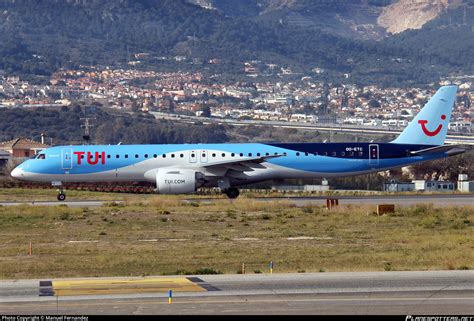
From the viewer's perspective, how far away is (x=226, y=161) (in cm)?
6175

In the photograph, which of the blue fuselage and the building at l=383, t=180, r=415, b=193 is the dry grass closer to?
the blue fuselage

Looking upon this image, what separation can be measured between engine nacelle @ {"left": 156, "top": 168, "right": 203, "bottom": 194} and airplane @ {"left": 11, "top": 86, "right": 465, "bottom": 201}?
169mm

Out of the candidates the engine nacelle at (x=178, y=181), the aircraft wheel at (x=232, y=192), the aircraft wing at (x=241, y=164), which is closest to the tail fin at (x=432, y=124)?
the aircraft wing at (x=241, y=164)

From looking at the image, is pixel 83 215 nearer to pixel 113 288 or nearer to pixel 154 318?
pixel 113 288

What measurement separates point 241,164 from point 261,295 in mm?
34478

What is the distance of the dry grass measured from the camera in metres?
34.3

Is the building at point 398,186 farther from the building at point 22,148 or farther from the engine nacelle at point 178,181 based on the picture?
the building at point 22,148

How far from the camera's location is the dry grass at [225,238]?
113 ft

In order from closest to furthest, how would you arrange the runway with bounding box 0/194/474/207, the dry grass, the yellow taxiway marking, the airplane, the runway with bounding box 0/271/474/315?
the runway with bounding box 0/271/474/315, the yellow taxiway marking, the dry grass, the runway with bounding box 0/194/474/207, the airplane

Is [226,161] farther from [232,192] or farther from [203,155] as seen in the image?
[232,192]

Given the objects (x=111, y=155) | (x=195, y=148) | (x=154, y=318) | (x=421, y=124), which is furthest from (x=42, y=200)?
(x=154, y=318)

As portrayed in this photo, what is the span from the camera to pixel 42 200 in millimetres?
→ 64375

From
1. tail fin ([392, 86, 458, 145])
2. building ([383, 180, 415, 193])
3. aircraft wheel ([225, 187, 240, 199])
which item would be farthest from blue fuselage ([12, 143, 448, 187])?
building ([383, 180, 415, 193])

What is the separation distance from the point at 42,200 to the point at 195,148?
28.4 ft
